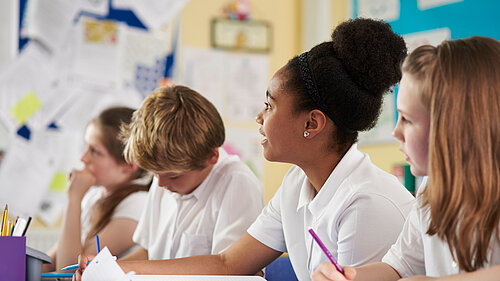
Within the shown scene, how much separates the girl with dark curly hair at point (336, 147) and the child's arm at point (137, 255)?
0.43 m

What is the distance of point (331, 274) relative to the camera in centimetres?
88

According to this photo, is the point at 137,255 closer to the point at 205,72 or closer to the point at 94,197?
the point at 94,197

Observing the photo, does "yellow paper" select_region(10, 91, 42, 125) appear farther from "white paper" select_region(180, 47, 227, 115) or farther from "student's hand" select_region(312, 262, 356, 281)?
"student's hand" select_region(312, 262, 356, 281)

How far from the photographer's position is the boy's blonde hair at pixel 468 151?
0.83m

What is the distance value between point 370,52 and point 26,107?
6.84ft

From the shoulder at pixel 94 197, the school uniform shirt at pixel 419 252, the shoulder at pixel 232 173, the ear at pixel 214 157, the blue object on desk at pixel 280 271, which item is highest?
the school uniform shirt at pixel 419 252

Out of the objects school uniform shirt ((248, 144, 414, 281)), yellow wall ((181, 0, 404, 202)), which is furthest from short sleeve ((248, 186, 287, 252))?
yellow wall ((181, 0, 404, 202))

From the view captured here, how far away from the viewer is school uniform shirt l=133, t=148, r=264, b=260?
157 cm

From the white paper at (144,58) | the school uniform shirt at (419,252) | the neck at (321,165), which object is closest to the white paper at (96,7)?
the white paper at (144,58)

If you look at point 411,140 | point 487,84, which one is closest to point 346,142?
point 411,140

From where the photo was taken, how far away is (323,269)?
895 millimetres

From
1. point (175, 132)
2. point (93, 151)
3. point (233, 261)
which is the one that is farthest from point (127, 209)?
point (233, 261)

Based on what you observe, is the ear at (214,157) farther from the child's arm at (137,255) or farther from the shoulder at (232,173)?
the child's arm at (137,255)

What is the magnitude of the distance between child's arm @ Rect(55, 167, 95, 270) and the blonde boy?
0.97ft
